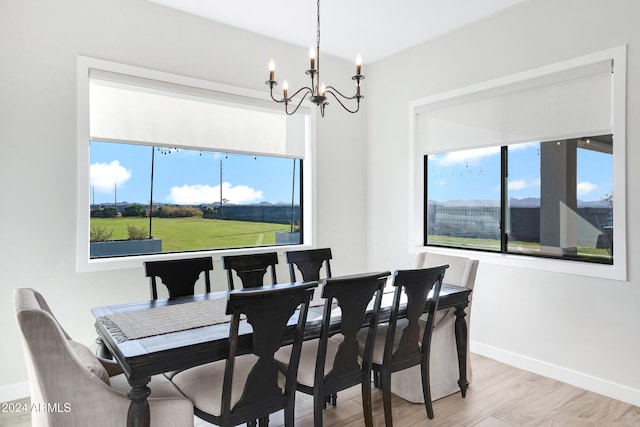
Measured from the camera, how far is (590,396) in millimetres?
2908

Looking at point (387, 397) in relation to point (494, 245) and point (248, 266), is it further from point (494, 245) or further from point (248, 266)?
point (494, 245)

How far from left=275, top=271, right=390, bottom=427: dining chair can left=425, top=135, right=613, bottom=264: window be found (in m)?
1.98

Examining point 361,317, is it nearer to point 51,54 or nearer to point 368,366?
point 368,366

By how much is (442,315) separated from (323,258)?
1033mm

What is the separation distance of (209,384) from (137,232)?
6.50 ft

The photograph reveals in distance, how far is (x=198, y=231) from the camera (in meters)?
3.82

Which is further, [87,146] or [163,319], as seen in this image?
[87,146]

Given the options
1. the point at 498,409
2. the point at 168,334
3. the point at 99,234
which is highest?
the point at 99,234

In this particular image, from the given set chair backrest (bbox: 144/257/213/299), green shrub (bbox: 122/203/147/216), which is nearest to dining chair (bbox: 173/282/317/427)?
chair backrest (bbox: 144/257/213/299)

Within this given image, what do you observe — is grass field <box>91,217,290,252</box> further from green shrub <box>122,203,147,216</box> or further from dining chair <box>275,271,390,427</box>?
dining chair <box>275,271,390,427</box>

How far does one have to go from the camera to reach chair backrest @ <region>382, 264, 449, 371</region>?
91.0 inches

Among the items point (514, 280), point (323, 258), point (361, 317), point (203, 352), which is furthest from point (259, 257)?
point (514, 280)

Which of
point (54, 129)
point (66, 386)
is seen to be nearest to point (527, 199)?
point (66, 386)

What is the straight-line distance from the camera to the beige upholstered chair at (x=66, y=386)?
148cm
